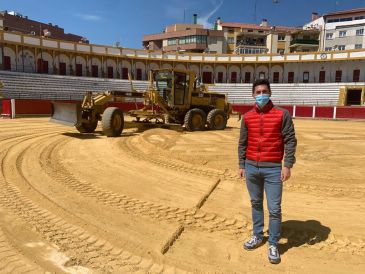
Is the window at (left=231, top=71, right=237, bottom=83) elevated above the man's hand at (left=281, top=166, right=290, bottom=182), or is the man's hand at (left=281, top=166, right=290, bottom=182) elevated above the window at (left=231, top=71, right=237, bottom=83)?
the window at (left=231, top=71, right=237, bottom=83)

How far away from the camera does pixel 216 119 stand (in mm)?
16578

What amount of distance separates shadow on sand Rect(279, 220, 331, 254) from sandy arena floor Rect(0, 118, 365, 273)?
0.05ft

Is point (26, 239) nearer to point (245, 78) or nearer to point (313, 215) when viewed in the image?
point (313, 215)

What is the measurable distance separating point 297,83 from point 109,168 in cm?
4135

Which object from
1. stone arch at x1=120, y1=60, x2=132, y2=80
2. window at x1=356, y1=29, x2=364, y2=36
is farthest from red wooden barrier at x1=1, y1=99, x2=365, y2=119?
window at x1=356, y1=29, x2=364, y2=36

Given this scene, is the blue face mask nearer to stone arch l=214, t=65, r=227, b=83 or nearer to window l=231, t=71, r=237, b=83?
stone arch l=214, t=65, r=227, b=83

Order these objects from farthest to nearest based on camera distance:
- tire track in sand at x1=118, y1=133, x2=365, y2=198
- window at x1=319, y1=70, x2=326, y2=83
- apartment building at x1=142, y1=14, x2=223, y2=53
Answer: apartment building at x1=142, y1=14, x2=223, y2=53
window at x1=319, y1=70, x2=326, y2=83
tire track in sand at x1=118, y1=133, x2=365, y2=198

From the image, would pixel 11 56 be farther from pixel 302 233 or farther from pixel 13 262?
pixel 302 233

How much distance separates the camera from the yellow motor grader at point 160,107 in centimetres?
1208

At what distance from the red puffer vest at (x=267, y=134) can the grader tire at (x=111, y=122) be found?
29.7 ft

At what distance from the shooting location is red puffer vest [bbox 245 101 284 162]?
3436mm

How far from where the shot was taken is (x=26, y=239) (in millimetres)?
3711

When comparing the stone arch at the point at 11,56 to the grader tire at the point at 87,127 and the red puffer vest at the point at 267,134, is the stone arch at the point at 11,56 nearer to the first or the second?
the grader tire at the point at 87,127

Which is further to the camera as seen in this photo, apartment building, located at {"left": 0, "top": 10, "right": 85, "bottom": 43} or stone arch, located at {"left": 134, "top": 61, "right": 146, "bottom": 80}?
apartment building, located at {"left": 0, "top": 10, "right": 85, "bottom": 43}
